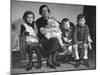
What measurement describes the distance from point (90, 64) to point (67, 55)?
32 cm

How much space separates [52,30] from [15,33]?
0.42m

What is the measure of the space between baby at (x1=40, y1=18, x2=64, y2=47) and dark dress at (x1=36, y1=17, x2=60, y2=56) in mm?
34

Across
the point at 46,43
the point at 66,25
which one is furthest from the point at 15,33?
the point at 66,25

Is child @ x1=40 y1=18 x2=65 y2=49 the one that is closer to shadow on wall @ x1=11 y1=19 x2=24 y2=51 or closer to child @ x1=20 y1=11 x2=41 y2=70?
child @ x1=20 y1=11 x2=41 y2=70

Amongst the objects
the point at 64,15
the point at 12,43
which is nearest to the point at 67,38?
the point at 64,15

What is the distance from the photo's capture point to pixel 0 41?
6.92 ft

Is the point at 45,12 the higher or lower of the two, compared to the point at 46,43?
higher

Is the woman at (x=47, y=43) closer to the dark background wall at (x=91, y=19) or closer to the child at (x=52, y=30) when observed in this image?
the child at (x=52, y=30)

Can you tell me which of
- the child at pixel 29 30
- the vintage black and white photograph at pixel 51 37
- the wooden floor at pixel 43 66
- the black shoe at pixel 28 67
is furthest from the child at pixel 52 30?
the black shoe at pixel 28 67

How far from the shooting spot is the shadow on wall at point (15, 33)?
2131 millimetres

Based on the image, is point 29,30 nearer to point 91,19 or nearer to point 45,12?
point 45,12

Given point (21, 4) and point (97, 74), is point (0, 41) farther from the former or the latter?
point (97, 74)

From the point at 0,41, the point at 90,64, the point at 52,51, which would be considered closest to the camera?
the point at 0,41

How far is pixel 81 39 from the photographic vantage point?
2389mm
